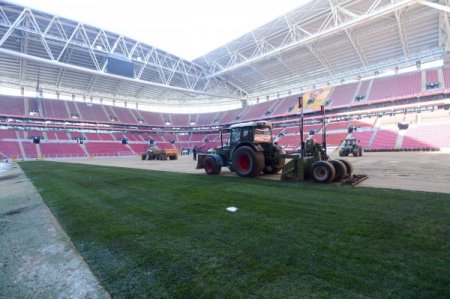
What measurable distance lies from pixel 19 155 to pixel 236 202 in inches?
1736

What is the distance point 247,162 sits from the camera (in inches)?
322

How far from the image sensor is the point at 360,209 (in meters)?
3.74

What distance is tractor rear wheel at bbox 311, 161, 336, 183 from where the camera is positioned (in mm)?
6273

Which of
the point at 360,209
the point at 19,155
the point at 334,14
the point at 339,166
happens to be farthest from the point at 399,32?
the point at 19,155

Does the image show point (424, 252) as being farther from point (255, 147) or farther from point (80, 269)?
point (255, 147)

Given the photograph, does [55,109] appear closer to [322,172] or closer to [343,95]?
[322,172]

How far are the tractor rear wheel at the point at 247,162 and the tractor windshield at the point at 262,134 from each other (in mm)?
666

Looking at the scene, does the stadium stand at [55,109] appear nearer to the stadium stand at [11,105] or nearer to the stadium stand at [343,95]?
the stadium stand at [11,105]

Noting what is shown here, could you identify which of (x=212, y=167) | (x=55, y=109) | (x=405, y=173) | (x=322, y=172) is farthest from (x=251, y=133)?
(x=55, y=109)

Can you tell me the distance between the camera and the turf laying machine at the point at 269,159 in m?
6.60

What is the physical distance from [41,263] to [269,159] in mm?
7188

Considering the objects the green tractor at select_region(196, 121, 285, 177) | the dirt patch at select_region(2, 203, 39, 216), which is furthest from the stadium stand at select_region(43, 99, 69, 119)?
the dirt patch at select_region(2, 203, 39, 216)

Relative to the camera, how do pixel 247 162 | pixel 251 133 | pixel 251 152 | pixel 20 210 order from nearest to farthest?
pixel 20 210 < pixel 251 152 < pixel 247 162 < pixel 251 133

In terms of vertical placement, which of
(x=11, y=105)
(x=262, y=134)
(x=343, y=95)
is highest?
(x=343, y=95)
